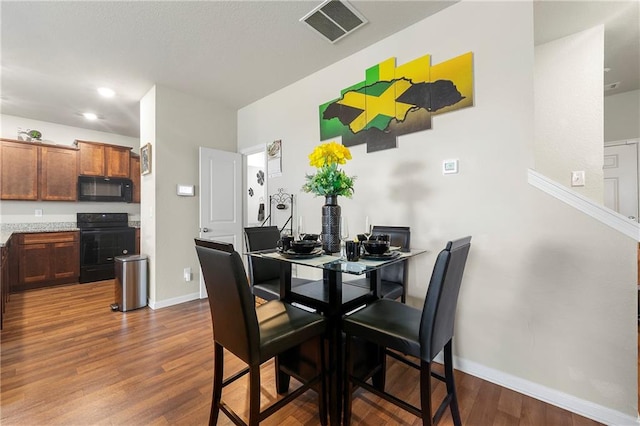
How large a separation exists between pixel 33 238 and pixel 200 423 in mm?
4493

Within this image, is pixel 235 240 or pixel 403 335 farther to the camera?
→ pixel 235 240

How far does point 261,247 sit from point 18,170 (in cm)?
439

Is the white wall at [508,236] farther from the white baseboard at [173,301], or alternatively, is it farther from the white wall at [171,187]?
the white baseboard at [173,301]

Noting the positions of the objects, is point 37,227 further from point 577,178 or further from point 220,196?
point 577,178

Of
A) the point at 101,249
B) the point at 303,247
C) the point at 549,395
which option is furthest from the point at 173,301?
the point at 549,395

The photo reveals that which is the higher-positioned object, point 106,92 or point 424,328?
point 106,92

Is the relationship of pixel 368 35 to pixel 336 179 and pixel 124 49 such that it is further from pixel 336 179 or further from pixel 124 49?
pixel 124 49

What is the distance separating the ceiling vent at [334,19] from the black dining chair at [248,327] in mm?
1983

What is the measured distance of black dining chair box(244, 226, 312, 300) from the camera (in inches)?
83.8

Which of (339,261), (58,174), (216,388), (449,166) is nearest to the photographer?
(216,388)

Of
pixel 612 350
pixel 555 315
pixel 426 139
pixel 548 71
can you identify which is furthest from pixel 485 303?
pixel 548 71

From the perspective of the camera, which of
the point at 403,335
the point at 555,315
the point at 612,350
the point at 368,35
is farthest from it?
the point at 368,35

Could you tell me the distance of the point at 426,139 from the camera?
85.1 inches

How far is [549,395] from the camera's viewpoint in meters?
1.63
